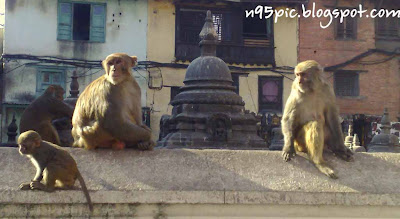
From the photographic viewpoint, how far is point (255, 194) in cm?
407

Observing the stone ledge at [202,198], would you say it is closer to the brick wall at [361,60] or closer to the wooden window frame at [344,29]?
the brick wall at [361,60]

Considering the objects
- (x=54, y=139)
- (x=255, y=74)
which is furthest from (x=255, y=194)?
(x=255, y=74)

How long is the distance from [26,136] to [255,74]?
16583 millimetres

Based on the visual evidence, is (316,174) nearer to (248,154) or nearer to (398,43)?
(248,154)

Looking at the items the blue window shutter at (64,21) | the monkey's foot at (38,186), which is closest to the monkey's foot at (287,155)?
the monkey's foot at (38,186)

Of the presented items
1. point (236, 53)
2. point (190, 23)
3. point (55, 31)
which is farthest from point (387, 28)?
point (55, 31)

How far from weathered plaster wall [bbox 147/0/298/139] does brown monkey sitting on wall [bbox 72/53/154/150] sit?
1435cm

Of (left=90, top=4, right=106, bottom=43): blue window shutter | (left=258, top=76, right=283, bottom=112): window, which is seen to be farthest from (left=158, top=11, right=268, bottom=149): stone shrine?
(left=258, top=76, right=283, bottom=112): window

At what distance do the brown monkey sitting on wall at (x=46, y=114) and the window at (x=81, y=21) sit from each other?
12836mm

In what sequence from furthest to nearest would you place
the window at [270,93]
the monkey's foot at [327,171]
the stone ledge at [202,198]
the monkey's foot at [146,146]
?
the window at [270,93] < the monkey's foot at [146,146] < the monkey's foot at [327,171] < the stone ledge at [202,198]

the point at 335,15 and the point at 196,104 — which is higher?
the point at 335,15

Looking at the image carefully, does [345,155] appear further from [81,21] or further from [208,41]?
[81,21]

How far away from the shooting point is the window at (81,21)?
64.1 feet

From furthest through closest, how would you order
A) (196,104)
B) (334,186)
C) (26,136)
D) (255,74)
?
(255,74)
(196,104)
(334,186)
(26,136)
